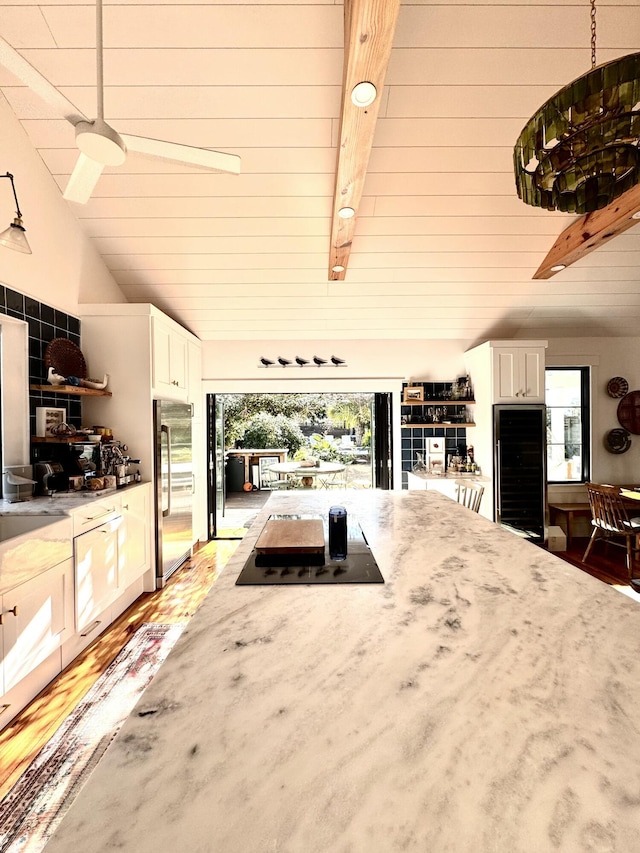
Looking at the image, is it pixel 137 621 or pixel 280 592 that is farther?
pixel 137 621

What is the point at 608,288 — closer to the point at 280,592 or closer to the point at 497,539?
the point at 497,539

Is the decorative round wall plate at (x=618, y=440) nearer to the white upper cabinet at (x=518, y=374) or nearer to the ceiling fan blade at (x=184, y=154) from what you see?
the white upper cabinet at (x=518, y=374)

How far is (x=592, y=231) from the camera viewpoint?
3.11 m

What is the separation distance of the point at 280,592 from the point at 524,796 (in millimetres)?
697

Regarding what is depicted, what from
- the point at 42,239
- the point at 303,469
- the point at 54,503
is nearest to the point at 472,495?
the point at 54,503

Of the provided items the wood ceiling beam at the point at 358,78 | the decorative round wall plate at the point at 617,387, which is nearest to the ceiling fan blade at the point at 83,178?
the wood ceiling beam at the point at 358,78

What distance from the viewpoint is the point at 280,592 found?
3.63 feet

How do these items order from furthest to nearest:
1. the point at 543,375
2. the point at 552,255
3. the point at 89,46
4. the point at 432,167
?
the point at 543,375, the point at 552,255, the point at 432,167, the point at 89,46

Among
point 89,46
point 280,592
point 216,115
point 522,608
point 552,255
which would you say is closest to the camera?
point 522,608

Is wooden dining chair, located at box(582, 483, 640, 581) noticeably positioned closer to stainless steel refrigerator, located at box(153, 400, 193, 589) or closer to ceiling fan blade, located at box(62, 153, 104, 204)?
stainless steel refrigerator, located at box(153, 400, 193, 589)

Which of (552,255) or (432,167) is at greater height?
(432,167)

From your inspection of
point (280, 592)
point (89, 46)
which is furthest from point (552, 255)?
point (280, 592)

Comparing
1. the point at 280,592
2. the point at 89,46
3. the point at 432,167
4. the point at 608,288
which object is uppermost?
the point at 89,46

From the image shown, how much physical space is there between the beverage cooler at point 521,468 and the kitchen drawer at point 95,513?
3426 millimetres
